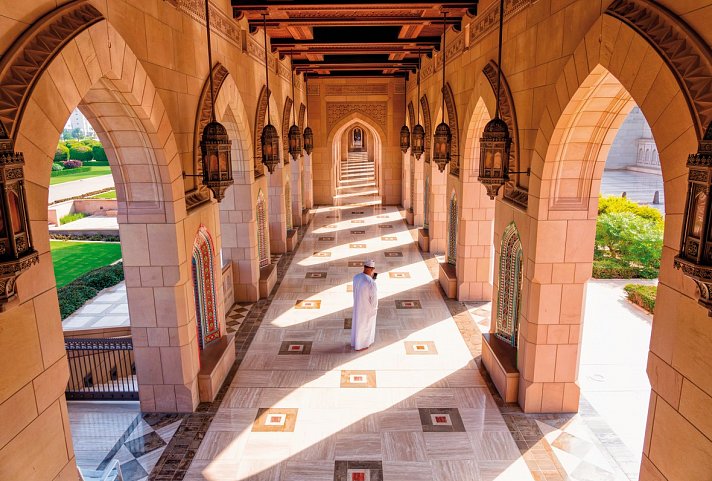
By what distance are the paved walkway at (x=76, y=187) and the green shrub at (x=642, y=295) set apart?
791 inches

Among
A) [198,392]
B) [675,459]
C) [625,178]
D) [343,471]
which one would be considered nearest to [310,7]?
[198,392]

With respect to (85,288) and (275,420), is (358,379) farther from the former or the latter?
(85,288)

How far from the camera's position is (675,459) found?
7.64 feet

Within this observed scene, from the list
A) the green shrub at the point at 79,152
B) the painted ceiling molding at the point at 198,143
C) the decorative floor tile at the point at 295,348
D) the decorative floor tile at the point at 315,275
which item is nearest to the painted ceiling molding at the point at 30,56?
the painted ceiling molding at the point at 198,143

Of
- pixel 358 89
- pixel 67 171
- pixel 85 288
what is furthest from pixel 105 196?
pixel 85 288

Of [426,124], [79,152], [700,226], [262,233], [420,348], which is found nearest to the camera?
[700,226]

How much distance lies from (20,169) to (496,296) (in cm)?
445

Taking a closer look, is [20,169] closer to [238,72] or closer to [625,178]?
[238,72]

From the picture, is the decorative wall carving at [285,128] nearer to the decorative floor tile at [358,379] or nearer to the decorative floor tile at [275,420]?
the decorative floor tile at [358,379]

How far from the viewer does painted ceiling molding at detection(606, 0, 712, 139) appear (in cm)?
202

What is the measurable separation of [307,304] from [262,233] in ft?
5.69

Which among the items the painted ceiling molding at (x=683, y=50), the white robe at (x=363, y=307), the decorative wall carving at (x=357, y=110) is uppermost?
the decorative wall carving at (x=357, y=110)

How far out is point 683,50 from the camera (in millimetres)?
2162

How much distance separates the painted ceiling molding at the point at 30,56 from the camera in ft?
6.79
